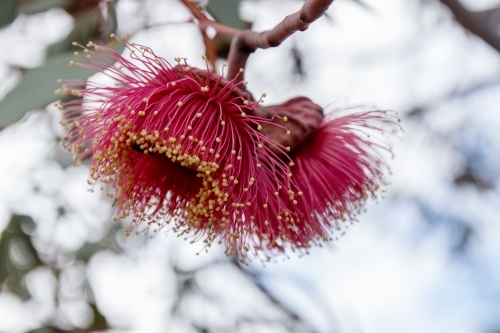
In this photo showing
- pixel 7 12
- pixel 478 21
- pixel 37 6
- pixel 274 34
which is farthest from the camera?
pixel 478 21

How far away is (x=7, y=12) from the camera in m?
1.25

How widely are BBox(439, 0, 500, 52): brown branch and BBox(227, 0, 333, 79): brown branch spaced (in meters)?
0.76

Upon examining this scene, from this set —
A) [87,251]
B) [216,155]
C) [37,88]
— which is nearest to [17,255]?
[87,251]

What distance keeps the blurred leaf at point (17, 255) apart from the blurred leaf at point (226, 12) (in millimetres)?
1068

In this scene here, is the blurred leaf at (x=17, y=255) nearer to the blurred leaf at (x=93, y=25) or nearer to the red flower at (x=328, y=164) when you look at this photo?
the blurred leaf at (x=93, y=25)

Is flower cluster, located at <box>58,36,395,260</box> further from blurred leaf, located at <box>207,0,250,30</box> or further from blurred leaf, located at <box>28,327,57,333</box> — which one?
blurred leaf, located at <box>28,327,57,333</box>

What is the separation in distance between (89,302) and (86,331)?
11cm

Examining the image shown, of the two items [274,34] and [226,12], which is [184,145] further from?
[226,12]

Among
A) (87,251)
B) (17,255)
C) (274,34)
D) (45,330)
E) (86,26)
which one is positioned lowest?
(45,330)

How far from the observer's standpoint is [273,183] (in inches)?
44.9

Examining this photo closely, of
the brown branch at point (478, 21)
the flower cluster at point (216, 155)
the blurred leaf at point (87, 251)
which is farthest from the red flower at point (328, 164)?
the blurred leaf at point (87, 251)

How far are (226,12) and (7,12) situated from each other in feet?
1.75

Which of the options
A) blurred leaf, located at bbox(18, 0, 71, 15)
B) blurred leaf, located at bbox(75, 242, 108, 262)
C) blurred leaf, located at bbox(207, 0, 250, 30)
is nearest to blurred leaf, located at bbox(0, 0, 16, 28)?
blurred leaf, located at bbox(18, 0, 71, 15)

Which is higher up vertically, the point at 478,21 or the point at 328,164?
the point at 478,21
